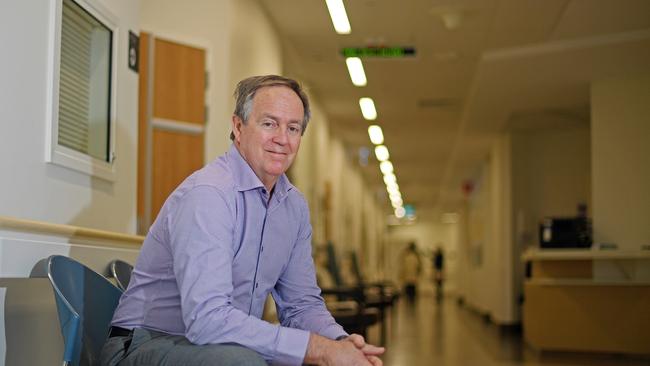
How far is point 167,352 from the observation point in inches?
65.4

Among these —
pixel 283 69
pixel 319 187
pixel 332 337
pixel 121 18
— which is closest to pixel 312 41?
pixel 283 69

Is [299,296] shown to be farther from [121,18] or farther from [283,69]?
[283,69]

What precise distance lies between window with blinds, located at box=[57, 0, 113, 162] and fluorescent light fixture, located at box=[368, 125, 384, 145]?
9.34 m

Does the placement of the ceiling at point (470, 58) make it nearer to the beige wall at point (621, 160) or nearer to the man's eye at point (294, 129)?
the beige wall at point (621, 160)

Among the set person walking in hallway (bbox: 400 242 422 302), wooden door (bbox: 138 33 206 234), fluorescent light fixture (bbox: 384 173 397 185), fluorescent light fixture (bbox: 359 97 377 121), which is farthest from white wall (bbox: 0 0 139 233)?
person walking in hallway (bbox: 400 242 422 302)

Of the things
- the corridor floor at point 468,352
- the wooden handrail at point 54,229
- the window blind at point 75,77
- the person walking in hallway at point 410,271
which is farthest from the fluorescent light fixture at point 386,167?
the wooden handrail at point 54,229

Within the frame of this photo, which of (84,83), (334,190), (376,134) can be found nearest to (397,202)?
(376,134)

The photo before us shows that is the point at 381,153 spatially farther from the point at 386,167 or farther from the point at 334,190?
the point at 334,190

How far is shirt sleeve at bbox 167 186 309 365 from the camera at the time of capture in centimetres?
161

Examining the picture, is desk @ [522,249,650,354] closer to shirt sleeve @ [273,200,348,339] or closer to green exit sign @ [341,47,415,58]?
green exit sign @ [341,47,415,58]

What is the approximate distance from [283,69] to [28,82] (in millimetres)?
6070

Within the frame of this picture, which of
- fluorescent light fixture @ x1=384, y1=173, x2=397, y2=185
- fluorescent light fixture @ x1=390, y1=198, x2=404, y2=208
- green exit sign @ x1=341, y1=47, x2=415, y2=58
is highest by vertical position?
green exit sign @ x1=341, y1=47, x2=415, y2=58

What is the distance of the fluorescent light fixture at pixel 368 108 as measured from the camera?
1061 cm

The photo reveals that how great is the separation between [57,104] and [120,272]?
742 millimetres
